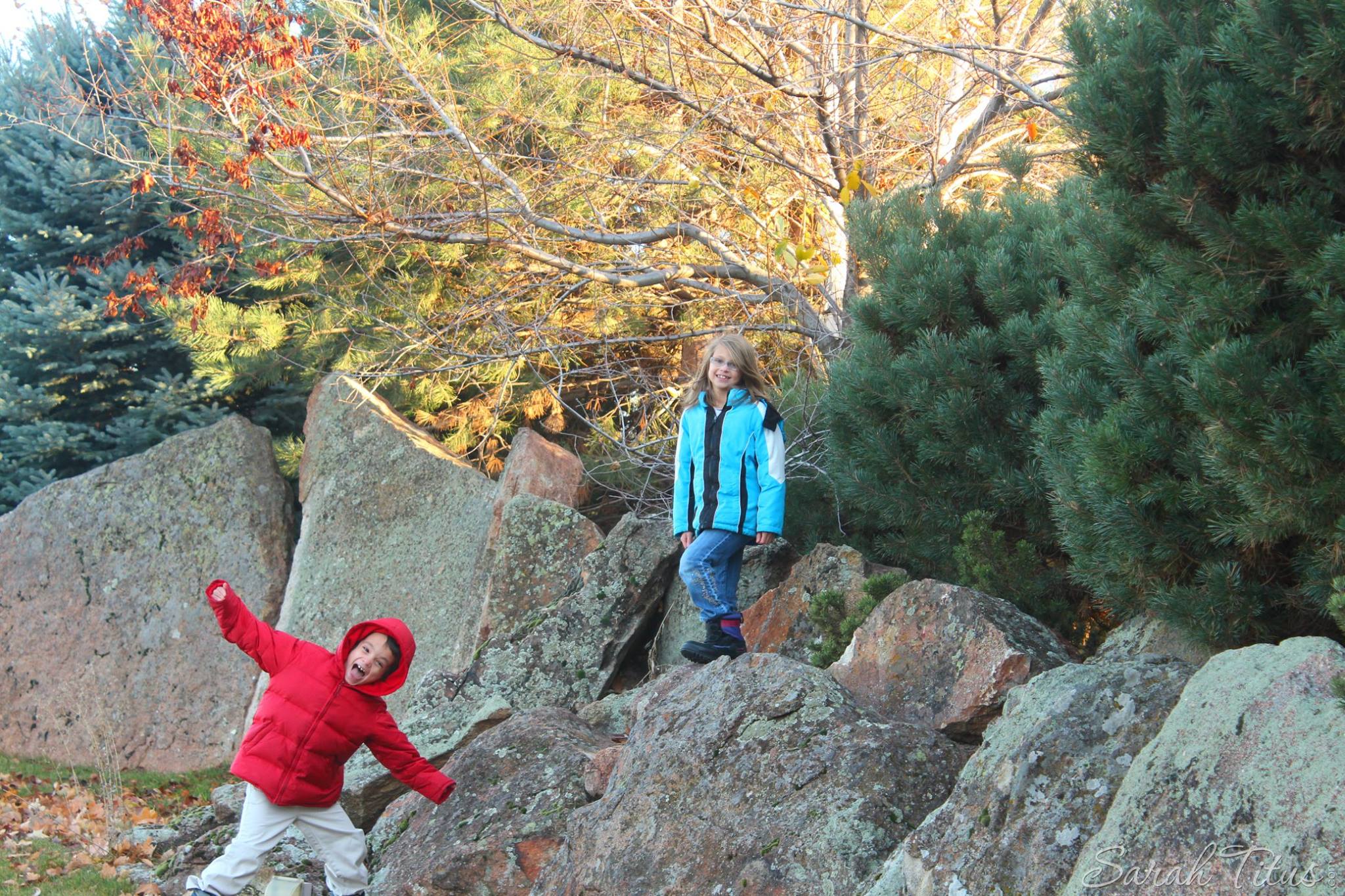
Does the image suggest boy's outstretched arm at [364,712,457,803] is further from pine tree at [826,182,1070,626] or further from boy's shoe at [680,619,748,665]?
pine tree at [826,182,1070,626]

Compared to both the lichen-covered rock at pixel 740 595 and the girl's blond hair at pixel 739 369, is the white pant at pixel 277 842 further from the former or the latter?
the girl's blond hair at pixel 739 369

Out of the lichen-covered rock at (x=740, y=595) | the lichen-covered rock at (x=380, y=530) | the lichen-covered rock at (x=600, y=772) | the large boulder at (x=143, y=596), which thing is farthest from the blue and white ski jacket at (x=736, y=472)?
the large boulder at (x=143, y=596)

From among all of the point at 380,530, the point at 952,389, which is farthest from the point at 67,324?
the point at 952,389

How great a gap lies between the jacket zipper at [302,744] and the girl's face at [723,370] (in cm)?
202

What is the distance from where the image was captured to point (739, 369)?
16.3ft

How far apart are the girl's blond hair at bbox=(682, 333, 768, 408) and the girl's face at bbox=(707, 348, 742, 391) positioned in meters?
0.01

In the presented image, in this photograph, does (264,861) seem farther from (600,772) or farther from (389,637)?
(600,772)

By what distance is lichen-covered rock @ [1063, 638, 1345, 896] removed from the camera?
2088 millimetres

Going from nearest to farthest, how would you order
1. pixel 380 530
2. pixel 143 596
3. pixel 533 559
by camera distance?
1. pixel 533 559
2. pixel 380 530
3. pixel 143 596

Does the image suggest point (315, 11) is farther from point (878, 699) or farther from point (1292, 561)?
point (1292, 561)

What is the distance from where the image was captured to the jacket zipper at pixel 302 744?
376cm

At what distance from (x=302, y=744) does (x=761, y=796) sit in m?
1.56

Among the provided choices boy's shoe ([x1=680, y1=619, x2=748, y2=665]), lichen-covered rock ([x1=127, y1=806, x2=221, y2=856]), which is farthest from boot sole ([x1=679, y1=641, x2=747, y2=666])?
lichen-covered rock ([x1=127, y1=806, x2=221, y2=856])

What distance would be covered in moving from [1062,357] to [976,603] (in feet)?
2.81
